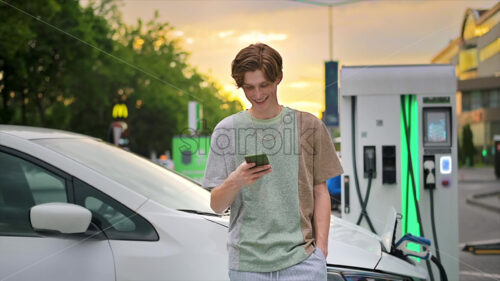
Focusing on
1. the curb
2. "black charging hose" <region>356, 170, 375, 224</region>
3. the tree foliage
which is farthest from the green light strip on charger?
the tree foliage

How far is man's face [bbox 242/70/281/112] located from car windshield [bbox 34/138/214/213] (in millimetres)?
1290

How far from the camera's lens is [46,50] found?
2592cm

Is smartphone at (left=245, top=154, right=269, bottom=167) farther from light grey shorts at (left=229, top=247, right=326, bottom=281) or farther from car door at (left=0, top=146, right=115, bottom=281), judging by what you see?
car door at (left=0, top=146, right=115, bottom=281)

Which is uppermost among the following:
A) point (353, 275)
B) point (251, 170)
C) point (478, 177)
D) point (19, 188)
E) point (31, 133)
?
point (31, 133)

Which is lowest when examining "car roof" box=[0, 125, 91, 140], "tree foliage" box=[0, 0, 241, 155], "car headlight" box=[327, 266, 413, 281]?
"car headlight" box=[327, 266, 413, 281]

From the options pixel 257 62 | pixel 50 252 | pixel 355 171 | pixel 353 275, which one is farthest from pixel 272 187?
pixel 355 171

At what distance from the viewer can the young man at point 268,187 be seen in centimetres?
213

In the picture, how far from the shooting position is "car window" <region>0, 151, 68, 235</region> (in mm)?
3125

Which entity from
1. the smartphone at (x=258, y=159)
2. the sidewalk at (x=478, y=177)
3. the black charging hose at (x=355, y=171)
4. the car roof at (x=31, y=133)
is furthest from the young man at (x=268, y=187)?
the sidewalk at (x=478, y=177)

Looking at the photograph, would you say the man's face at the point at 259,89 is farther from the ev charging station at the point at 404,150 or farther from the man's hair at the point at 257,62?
the ev charging station at the point at 404,150

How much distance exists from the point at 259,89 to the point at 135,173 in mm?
1747

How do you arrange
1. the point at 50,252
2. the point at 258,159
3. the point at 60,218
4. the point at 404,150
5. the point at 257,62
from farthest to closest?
the point at 404,150 < the point at 50,252 < the point at 60,218 < the point at 257,62 < the point at 258,159

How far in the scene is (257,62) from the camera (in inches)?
83.1

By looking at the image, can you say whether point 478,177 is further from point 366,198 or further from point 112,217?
point 112,217
